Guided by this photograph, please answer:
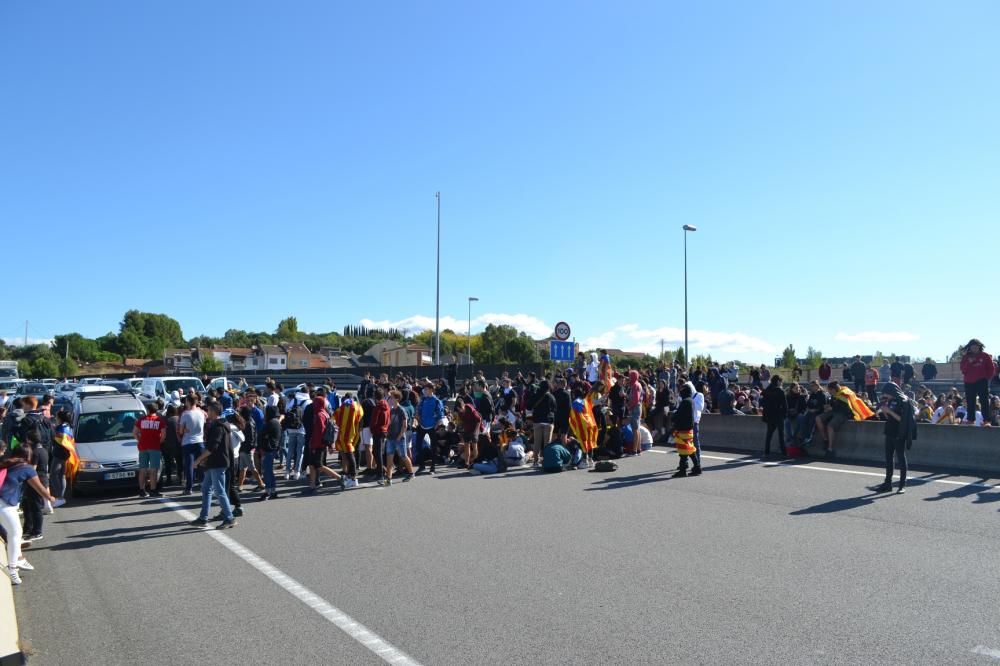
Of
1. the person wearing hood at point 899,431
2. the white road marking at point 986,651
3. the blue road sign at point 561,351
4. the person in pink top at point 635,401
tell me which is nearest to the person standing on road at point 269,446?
the person in pink top at point 635,401

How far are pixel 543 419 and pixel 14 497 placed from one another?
10928mm

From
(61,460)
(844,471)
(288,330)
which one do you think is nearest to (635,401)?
(844,471)

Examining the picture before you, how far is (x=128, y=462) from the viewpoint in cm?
1397

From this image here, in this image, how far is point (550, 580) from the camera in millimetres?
7562

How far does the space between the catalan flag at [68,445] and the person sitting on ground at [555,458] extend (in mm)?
8865

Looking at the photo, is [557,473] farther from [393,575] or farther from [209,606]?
[209,606]

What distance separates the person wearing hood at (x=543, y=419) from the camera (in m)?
17.0

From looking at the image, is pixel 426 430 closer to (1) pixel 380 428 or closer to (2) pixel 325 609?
(1) pixel 380 428

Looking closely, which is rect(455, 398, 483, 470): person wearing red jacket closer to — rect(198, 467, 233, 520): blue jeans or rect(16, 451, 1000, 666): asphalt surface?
rect(16, 451, 1000, 666): asphalt surface

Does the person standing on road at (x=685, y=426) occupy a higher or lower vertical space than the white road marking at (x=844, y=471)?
higher

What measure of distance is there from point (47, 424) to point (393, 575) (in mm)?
7420

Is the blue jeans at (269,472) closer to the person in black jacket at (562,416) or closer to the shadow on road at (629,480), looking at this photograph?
the shadow on road at (629,480)

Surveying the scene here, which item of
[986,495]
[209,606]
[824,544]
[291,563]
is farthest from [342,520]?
[986,495]

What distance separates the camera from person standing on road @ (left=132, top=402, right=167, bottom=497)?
1383 cm
